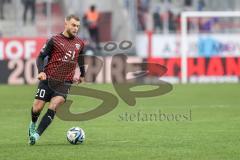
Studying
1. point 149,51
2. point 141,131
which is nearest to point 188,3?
point 149,51

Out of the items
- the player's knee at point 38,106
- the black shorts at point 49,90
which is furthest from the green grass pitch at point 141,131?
the black shorts at point 49,90

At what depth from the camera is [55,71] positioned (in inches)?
497

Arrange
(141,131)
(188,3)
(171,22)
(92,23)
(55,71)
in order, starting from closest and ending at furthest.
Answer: (55,71)
(141,131)
(92,23)
(171,22)
(188,3)

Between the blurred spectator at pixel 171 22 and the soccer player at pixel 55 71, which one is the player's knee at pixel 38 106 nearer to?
the soccer player at pixel 55 71

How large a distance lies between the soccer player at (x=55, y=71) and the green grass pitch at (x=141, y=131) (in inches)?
16.6

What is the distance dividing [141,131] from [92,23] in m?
17.6

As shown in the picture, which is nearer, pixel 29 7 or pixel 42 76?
pixel 42 76

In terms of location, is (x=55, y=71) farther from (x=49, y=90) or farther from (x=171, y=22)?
(x=171, y=22)

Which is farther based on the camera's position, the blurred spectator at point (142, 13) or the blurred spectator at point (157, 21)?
the blurred spectator at point (142, 13)

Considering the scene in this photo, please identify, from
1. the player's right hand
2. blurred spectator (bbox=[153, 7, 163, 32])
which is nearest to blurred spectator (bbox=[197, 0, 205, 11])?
blurred spectator (bbox=[153, 7, 163, 32])

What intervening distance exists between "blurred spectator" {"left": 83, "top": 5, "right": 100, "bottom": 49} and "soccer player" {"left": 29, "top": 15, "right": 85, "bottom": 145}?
18934mm

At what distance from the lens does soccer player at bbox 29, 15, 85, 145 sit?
1238cm

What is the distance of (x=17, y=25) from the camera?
1256 inches

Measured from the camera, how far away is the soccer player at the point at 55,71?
12.4 m
